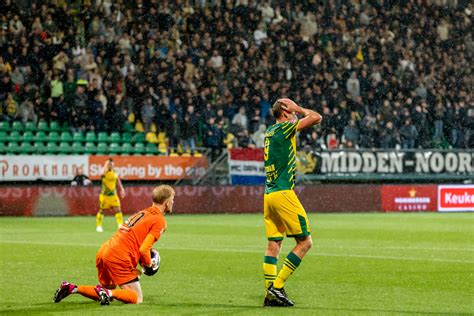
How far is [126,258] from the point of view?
35.6 ft

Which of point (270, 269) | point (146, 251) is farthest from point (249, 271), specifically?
point (146, 251)

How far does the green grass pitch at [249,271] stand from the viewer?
35.8 feet

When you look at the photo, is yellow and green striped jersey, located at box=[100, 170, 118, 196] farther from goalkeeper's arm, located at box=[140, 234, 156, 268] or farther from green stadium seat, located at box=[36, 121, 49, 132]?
goalkeeper's arm, located at box=[140, 234, 156, 268]

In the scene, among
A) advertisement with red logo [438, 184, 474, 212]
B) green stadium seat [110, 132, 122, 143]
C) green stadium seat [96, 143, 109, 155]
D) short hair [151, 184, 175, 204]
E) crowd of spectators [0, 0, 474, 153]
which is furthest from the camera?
advertisement with red logo [438, 184, 474, 212]

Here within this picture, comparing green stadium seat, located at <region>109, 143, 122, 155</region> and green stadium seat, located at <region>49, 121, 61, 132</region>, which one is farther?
green stadium seat, located at <region>109, 143, 122, 155</region>

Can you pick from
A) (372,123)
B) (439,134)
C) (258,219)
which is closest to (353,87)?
(372,123)

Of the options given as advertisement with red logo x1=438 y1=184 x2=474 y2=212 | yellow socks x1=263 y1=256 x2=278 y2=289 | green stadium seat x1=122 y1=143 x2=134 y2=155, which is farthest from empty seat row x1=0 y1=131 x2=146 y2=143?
yellow socks x1=263 y1=256 x2=278 y2=289

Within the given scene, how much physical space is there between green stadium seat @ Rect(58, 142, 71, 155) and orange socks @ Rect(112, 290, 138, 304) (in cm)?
2246

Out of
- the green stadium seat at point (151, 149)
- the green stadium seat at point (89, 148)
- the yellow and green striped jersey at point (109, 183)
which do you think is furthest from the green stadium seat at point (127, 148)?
the yellow and green striped jersey at point (109, 183)

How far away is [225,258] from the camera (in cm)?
1733

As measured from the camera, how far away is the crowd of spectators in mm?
32344

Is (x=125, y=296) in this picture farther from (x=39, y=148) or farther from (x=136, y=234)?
(x=39, y=148)

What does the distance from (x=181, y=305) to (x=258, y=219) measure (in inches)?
791

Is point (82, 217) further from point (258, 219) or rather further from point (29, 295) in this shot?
point (29, 295)
